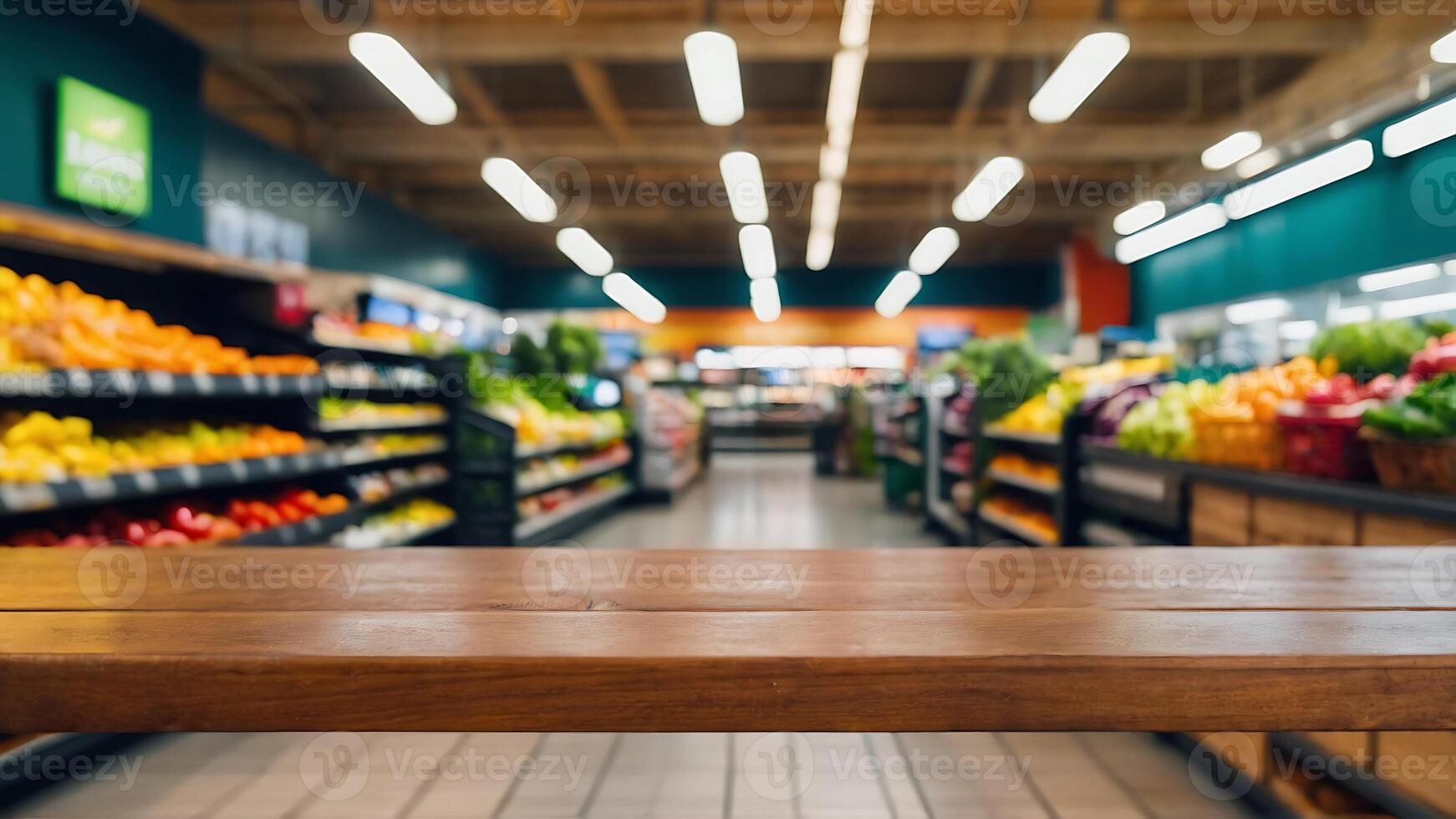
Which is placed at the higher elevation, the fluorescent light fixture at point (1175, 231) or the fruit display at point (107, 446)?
the fluorescent light fixture at point (1175, 231)

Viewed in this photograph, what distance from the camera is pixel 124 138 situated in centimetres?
566

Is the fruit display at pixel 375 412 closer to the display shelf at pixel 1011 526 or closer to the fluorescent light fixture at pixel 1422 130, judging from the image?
the display shelf at pixel 1011 526

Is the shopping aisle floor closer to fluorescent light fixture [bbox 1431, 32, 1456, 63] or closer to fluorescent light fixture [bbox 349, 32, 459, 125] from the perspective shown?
fluorescent light fixture [bbox 349, 32, 459, 125]

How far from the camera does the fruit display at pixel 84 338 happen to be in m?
2.48

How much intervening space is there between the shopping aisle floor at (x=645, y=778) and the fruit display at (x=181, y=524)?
0.67 meters

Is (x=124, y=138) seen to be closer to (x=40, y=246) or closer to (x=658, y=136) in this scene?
(x=40, y=246)

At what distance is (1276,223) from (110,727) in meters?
10.9

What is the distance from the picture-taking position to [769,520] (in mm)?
7629

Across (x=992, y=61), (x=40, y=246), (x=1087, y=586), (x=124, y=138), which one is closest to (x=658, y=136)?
(x=992, y=61)

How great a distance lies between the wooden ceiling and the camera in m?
6.59

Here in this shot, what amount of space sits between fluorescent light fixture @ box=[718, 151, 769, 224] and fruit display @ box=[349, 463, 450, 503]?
363 centimetres

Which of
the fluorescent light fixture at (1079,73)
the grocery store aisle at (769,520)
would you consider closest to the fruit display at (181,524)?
the grocery store aisle at (769,520)

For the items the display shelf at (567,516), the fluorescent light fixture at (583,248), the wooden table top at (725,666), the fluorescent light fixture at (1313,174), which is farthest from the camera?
the fluorescent light fixture at (583,248)

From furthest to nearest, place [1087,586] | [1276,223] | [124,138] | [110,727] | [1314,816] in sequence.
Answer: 1. [1276,223]
2. [124,138]
3. [1314,816]
4. [1087,586]
5. [110,727]
